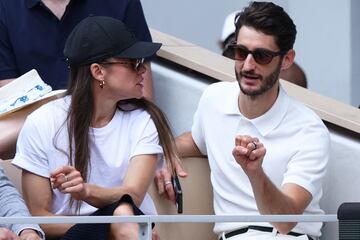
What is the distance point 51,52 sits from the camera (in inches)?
280

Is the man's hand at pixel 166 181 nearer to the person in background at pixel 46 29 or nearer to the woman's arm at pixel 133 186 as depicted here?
the woman's arm at pixel 133 186

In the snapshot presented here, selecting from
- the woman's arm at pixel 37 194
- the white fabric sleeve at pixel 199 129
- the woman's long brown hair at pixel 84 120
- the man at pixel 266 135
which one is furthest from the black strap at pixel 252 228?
the woman's arm at pixel 37 194

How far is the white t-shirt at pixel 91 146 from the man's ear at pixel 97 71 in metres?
0.15

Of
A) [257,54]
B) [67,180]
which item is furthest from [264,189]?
[67,180]

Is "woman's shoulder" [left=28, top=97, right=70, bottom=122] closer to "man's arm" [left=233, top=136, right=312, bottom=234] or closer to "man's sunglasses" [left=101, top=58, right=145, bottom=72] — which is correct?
"man's sunglasses" [left=101, top=58, right=145, bottom=72]

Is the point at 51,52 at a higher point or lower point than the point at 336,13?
higher

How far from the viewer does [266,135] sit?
650 centimetres

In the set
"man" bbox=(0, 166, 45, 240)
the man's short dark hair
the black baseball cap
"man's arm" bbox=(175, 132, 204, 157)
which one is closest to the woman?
the black baseball cap

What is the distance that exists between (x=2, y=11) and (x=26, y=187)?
1.15 metres

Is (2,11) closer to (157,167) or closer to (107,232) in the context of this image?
(157,167)

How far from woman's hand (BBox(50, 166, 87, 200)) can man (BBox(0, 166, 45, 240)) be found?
208mm

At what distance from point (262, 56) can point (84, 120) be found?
30.4 inches

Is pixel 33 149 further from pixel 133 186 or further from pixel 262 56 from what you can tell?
pixel 262 56

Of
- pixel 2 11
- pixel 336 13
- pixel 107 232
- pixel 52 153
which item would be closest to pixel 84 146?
pixel 52 153
